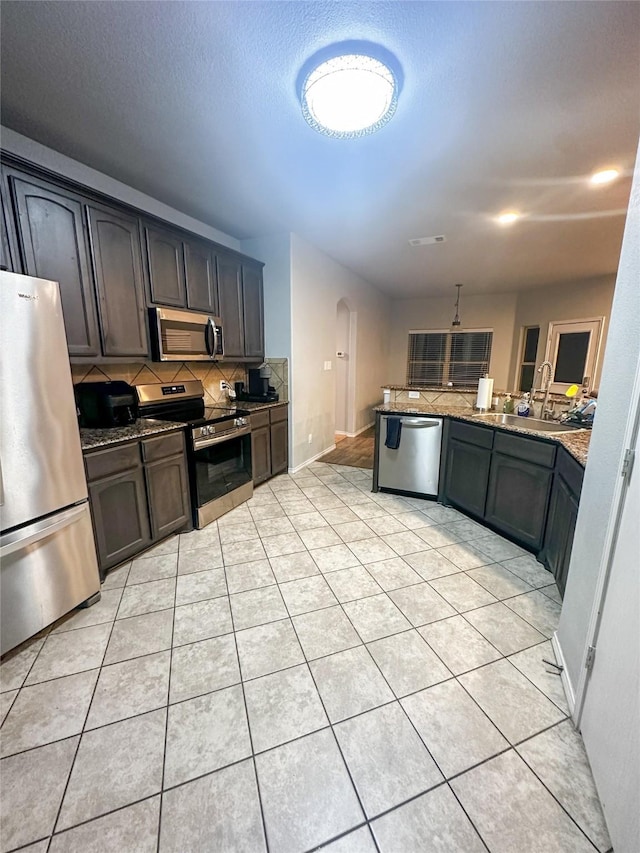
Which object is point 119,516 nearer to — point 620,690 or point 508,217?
point 620,690

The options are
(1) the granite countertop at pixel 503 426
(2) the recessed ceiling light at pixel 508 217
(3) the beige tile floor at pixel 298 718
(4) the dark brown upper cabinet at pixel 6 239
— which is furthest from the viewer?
(2) the recessed ceiling light at pixel 508 217

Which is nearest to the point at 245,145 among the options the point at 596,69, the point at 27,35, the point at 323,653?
the point at 27,35

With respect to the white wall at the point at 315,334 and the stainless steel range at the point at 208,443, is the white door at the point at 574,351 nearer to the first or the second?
the white wall at the point at 315,334

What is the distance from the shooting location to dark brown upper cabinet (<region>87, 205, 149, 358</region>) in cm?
216

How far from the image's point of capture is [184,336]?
276 centimetres

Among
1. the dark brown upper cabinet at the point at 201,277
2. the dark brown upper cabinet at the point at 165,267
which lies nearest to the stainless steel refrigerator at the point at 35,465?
the dark brown upper cabinet at the point at 165,267

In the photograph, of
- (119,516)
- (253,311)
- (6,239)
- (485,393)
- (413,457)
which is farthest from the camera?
(253,311)

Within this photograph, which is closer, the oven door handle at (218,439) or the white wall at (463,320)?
the oven door handle at (218,439)

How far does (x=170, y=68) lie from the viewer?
1502 millimetres

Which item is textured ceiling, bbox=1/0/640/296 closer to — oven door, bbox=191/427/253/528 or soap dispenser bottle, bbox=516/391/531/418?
soap dispenser bottle, bbox=516/391/531/418

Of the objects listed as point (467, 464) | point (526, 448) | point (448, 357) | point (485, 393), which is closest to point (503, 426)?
point (526, 448)

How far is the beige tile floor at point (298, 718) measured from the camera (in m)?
0.98

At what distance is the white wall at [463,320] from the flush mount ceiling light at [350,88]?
5278 millimetres

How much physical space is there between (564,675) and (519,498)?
3.90 ft
